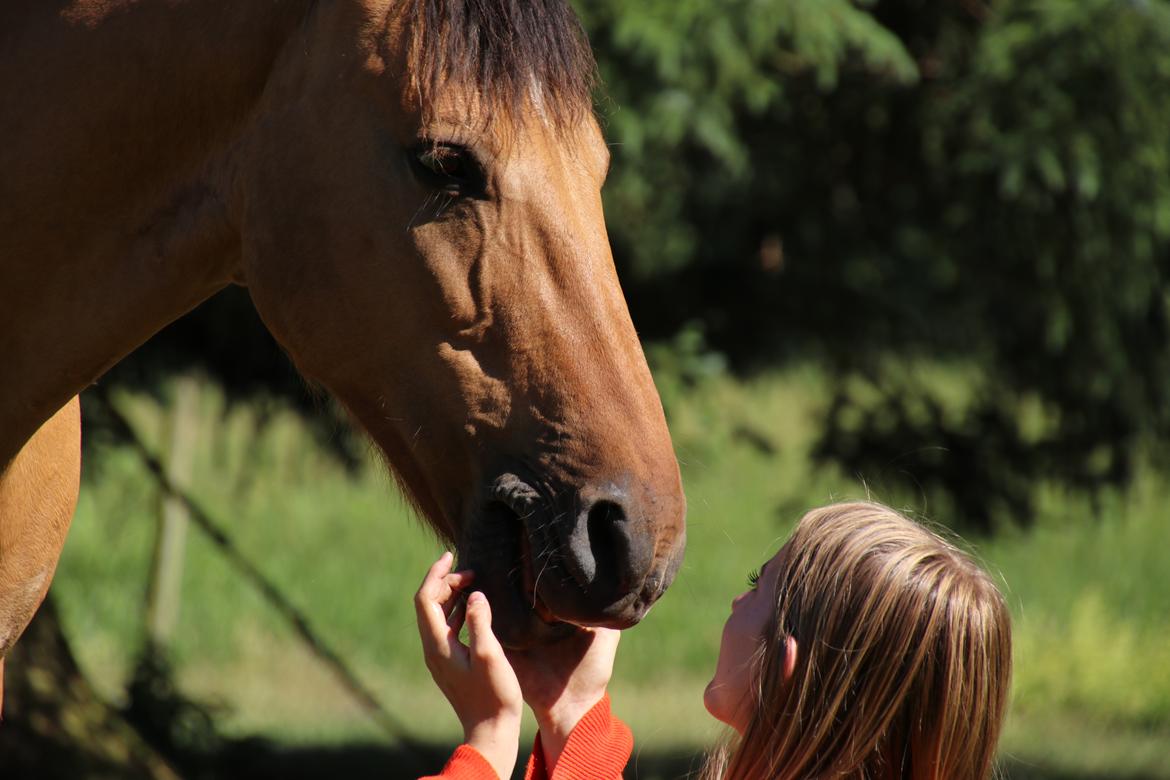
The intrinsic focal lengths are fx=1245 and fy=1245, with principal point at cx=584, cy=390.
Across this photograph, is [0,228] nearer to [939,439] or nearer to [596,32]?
[596,32]

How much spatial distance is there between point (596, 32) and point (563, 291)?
224 cm

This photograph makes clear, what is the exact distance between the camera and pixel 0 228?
179 centimetres

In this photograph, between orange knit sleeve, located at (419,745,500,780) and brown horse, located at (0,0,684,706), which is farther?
brown horse, located at (0,0,684,706)

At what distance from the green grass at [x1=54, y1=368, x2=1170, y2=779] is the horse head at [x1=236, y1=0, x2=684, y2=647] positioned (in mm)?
3308

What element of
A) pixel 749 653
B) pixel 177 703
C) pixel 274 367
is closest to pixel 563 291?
pixel 749 653

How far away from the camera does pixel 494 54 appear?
5.62ft

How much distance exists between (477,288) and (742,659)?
0.63 m

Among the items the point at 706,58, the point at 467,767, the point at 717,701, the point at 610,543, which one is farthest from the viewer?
the point at 706,58

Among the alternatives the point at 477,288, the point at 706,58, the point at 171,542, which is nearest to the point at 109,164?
the point at 477,288

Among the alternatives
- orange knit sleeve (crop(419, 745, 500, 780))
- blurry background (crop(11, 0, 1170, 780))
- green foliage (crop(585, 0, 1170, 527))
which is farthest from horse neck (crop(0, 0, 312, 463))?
green foliage (crop(585, 0, 1170, 527))

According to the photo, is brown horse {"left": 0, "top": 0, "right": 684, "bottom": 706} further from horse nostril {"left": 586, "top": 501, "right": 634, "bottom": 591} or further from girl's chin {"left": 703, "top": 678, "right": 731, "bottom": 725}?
girl's chin {"left": 703, "top": 678, "right": 731, "bottom": 725}

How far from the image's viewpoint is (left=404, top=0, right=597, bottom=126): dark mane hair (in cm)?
169

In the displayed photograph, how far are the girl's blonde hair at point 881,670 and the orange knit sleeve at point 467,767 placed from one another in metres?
0.38

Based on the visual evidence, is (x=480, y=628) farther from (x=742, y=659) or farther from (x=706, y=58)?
(x=706, y=58)
